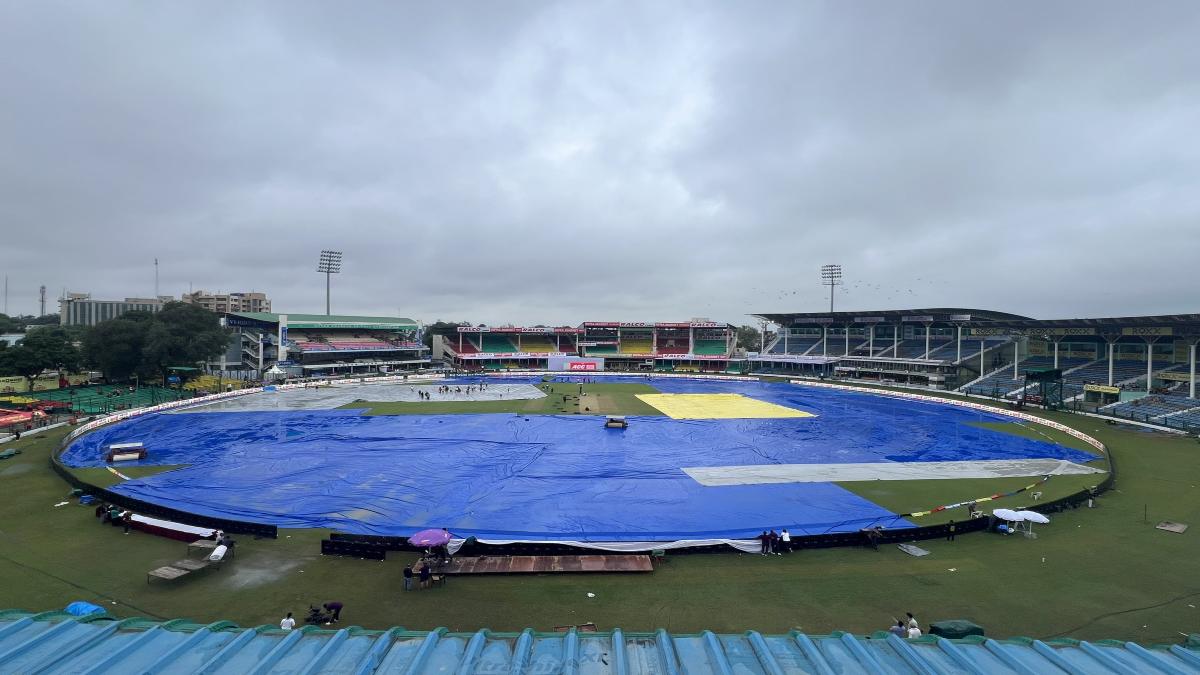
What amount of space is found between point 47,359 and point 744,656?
7141cm

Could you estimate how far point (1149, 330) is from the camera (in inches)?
1924

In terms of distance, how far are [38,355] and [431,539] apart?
197 ft

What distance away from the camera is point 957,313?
69.2 meters

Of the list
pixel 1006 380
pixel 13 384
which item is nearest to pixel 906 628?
pixel 1006 380

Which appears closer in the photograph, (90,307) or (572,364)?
(572,364)

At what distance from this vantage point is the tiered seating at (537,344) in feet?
351

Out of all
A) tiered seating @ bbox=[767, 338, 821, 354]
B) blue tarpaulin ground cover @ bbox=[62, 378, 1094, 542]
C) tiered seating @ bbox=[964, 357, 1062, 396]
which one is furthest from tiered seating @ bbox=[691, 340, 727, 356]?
blue tarpaulin ground cover @ bbox=[62, 378, 1094, 542]

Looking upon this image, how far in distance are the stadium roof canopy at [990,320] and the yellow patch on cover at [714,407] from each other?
29716 mm

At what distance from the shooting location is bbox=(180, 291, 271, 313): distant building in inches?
5858

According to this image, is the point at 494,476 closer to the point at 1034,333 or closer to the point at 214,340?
the point at 214,340

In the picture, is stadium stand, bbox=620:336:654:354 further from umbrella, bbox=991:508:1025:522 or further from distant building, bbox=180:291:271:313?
distant building, bbox=180:291:271:313

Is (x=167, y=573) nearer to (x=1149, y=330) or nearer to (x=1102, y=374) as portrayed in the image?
(x=1149, y=330)

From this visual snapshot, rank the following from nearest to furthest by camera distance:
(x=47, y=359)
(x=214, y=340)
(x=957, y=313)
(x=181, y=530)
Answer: (x=181, y=530) < (x=47, y=359) < (x=214, y=340) < (x=957, y=313)

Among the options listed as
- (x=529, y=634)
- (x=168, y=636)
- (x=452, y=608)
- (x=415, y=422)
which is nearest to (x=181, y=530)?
(x=452, y=608)
